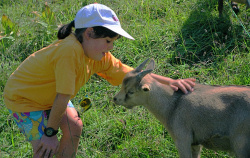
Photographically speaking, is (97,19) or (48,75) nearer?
(97,19)

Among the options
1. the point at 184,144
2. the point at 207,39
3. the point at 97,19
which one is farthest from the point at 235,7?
the point at 97,19

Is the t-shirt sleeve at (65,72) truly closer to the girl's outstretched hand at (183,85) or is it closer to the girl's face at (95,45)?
the girl's face at (95,45)

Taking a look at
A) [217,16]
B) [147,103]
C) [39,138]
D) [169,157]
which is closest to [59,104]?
[39,138]

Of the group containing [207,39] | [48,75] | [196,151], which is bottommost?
[196,151]

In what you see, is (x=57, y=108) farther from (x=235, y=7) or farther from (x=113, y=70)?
(x=235, y=7)

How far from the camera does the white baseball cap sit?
3.98 meters

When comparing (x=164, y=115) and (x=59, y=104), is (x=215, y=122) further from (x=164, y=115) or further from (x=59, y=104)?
(x=59, y=104)

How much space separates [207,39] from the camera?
6836 mm

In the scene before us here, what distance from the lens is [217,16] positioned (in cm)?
730

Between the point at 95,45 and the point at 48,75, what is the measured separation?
591 mm

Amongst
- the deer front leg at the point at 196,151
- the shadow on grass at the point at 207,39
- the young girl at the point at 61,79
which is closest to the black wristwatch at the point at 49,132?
the young girl at the point at 61,79

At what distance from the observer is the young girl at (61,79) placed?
12.9 ft

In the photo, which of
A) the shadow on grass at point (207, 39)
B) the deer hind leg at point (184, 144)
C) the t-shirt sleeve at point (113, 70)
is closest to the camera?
the deer hind leg at point (184, 144)

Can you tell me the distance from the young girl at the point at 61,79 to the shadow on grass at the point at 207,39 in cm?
202
